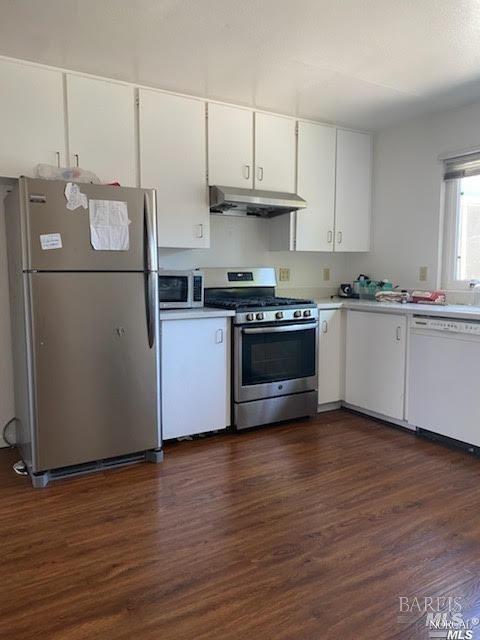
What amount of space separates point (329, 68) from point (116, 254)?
1.65 metres

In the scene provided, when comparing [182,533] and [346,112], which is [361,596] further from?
[346,112]

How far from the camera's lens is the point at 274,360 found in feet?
11.0

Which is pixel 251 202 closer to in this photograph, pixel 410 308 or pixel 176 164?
pixel 176 164

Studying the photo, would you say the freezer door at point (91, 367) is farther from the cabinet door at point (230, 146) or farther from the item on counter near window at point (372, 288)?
the item on counter near window at point (372, 288)

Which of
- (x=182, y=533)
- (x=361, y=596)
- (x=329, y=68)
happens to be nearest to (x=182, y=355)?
(x=182, y=533)

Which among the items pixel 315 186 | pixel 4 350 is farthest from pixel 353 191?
pixel 4 350

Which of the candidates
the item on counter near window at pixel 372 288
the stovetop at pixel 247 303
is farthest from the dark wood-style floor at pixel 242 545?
the item on counter near window at pixel 372 288

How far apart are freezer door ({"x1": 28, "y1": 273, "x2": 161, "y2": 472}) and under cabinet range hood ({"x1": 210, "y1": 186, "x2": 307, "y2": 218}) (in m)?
0.96

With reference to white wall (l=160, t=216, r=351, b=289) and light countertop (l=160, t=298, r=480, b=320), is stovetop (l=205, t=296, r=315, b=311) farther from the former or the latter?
white wall (l=160, t=216, r=351, b=289)

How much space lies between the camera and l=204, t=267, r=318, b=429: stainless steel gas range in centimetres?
320

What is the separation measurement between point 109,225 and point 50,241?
0.31 meters

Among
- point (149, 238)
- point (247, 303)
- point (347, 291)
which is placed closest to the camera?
point (149, 238)

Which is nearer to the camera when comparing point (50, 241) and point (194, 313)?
point (50, 241)

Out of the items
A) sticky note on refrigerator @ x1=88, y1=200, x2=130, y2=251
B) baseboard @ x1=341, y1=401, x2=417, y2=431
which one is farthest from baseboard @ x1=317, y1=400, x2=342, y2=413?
sticky note on refrigerator @ x1=88, y1=200, x2=130, y2=251
